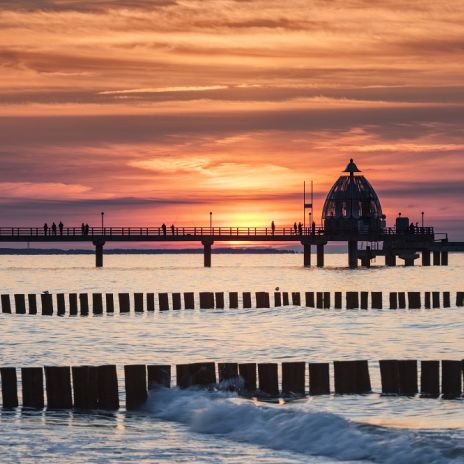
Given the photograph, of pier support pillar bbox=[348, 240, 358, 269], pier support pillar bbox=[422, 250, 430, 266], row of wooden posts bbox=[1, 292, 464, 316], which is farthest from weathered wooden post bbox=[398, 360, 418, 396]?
pier support pillar bbox=[422, 250, 430, 266]

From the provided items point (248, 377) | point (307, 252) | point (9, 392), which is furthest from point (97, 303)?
point (307, 252)

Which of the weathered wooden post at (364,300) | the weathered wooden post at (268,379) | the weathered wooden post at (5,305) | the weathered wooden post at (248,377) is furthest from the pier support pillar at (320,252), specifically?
the weathered wooden post at (248,377)

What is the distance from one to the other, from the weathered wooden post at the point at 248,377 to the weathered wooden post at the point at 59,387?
3.77 metres

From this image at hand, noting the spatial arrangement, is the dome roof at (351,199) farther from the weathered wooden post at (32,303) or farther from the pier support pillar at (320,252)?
the weathered wooden post at (32,303)

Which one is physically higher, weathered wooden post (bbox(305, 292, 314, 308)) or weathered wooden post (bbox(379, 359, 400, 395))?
weathered wooden post (bbox(379, 359, 400, 395))

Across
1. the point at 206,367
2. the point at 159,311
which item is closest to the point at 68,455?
the point at 206,367

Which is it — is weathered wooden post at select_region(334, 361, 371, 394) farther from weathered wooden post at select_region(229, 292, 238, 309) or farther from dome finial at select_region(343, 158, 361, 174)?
dome finial at select_region(343, 158, 361, 174)

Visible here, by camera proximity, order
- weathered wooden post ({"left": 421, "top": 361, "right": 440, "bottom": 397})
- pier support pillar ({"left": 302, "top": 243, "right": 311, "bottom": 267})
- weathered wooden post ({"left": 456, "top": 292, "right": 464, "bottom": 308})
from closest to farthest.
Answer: weathered wooden post ({"left": 421, "top": 361, "right": 440, "bottom": 397}) < weathered wooden post ({"left": 456, "top": 292, "right": 464, "bottom": 308}) < pier support pillar ({"left": 302, "top": 243, "right": 311, "bottom": 267})

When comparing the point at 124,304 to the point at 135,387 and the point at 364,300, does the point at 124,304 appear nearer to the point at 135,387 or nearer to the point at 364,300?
the point at 364,300

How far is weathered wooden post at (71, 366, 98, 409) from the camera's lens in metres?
24.0

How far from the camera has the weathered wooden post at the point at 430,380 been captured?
25156 mm

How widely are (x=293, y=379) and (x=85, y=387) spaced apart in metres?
4.65

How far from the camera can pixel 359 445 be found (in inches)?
797

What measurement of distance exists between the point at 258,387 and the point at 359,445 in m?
4.94
